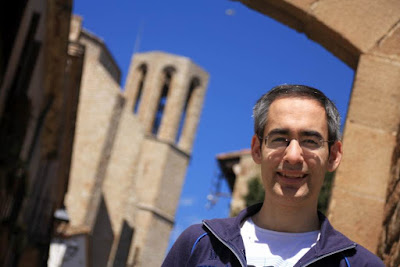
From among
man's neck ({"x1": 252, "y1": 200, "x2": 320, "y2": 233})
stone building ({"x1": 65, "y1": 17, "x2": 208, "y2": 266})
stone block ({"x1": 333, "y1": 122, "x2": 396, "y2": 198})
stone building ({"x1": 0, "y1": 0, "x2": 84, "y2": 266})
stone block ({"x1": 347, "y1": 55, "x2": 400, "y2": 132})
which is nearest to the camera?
man's neck ({"x1": 252, "y1": 200, "x2": 320, "y2": 233})

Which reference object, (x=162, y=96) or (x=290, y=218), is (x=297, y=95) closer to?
(x=290, y=218)

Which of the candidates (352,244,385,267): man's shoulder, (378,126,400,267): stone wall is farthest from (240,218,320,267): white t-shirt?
(378,126,400,267): stone wall

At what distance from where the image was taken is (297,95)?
216 centimetres

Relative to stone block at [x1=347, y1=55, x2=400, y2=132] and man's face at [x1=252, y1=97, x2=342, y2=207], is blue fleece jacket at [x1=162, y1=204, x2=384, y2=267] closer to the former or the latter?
man's face at [x1=252, y1=97, x2=342, y2=207]

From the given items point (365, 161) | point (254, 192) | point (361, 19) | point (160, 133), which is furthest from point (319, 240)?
point (160, 133)

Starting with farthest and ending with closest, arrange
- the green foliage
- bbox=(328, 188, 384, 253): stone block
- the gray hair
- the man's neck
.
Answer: the green foliage
bbox=(328, 188, 384, 253): stone block
the gray hair
the man's neck

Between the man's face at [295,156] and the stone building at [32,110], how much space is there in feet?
17.7

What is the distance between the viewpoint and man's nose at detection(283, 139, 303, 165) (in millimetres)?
2068

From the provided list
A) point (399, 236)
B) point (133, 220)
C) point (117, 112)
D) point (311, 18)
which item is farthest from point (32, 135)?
point (133, 220)

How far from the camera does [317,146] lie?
210cm

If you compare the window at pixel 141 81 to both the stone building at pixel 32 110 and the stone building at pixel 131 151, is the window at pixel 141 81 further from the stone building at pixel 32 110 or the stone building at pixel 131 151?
the stone building at pixel 32 110

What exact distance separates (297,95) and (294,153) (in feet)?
0.66

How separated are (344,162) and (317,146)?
6.86 ft

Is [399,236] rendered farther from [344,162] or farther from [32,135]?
[32,135]
